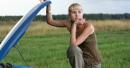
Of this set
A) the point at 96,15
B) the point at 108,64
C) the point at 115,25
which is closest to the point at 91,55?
the point at 108,64

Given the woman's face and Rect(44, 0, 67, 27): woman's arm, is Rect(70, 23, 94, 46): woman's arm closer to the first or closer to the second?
the woman's face

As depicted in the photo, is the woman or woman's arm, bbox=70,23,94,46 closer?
the woman

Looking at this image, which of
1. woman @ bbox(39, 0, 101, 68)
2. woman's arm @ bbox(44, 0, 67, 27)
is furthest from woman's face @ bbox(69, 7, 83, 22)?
woman's arm @ bbox(44, 0, 67, 27)

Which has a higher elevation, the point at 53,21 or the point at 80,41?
the point at 53,21

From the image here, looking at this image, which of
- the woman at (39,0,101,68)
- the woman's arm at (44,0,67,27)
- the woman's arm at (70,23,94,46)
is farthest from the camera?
the woman's arm at (44,0,67,27)

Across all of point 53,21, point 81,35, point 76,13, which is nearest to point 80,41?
point 81,35

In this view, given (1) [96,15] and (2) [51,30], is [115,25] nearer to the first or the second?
(2) [51,30]

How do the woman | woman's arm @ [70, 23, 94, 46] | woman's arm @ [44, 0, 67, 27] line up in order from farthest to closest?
woman's arm @ [44, 0, 67, 27] → woman's arm @ [70, 23, 94, 46] → the woman

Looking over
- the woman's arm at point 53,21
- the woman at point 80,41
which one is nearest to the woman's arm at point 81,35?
the woman at point 80,41

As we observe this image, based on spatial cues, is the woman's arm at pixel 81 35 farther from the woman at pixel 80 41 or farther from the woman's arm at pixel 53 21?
the woman's arm at pixel 53 21

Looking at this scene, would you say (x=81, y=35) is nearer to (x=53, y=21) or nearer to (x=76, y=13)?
(x=76, y=13)

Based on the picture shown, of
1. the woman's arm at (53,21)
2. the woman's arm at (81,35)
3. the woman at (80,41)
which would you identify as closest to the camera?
the woman at (80,41)

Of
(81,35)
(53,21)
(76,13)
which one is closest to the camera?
(76,13)

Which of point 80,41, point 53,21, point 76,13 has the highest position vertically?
point 76,13
